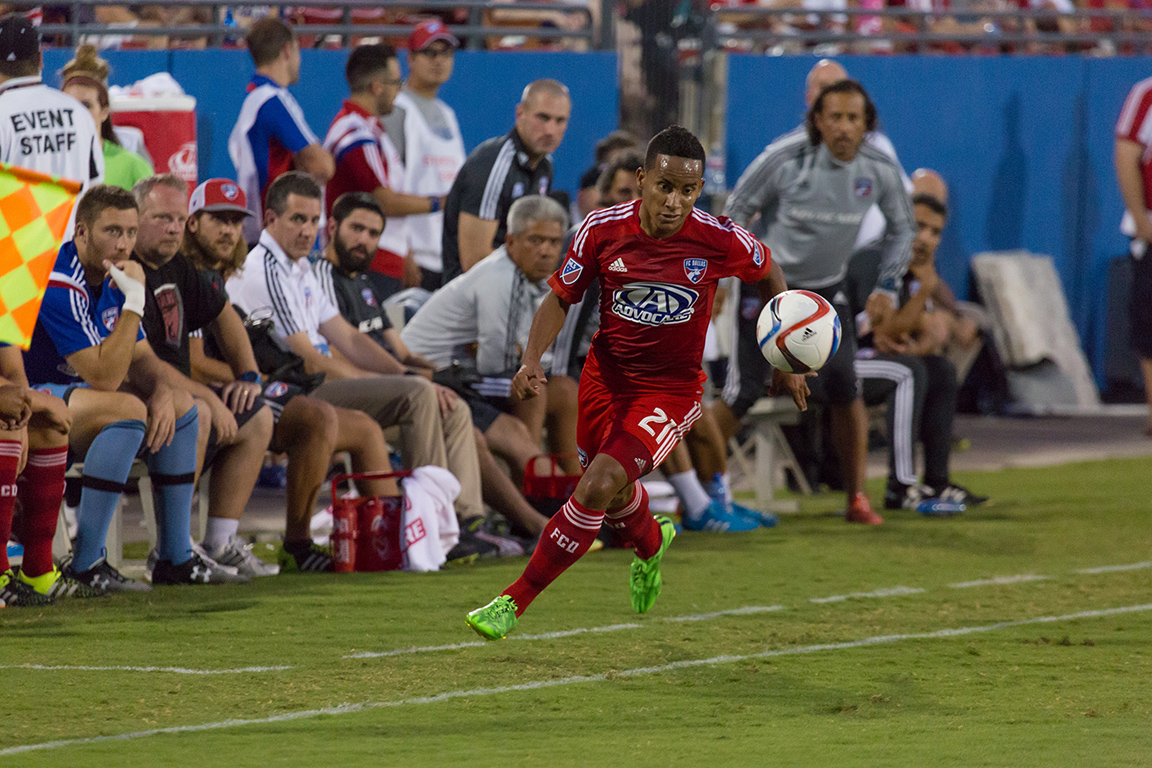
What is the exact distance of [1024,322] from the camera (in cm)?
1688

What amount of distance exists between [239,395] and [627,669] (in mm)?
3003

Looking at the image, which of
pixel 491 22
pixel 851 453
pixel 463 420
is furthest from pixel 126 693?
pixel 491 22

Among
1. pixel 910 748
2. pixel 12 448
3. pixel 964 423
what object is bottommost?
pixel 964 423

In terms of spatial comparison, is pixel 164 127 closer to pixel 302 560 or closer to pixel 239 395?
pixel 239 395

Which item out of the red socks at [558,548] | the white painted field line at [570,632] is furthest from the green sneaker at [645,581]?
the red socks at [558,548]

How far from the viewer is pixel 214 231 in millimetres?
8625

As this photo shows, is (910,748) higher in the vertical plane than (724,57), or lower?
lower

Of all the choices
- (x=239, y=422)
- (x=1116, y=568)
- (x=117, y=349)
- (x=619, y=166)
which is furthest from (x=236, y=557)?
(x=1116, y=568)

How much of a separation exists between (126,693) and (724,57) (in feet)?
36.1

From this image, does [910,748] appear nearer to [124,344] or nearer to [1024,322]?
[124,344]

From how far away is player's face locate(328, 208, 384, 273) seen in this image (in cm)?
961

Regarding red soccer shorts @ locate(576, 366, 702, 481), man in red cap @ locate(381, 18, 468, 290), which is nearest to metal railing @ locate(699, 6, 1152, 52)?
man in red cap @ locate(381, 18, 468, 290)

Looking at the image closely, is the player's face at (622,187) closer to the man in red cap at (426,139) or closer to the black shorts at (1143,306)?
the man in red cap at (426,139)

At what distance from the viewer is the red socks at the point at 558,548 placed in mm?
6574
